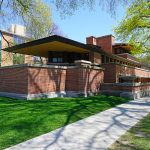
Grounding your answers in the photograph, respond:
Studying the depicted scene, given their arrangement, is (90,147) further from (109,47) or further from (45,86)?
(109,47)

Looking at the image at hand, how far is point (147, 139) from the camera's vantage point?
23.0 ft

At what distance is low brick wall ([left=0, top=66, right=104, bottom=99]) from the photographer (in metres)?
15.2

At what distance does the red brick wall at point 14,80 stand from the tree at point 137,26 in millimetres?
12547

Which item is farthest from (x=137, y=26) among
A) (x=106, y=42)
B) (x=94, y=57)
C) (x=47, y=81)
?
(x=106, y=42)

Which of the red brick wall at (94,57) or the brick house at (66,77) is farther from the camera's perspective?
the red brick wall at (94,57)

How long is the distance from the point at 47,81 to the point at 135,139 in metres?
10.0

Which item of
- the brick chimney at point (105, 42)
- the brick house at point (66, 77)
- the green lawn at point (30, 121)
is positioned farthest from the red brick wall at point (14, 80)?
the brick chimney at point (105, 42)

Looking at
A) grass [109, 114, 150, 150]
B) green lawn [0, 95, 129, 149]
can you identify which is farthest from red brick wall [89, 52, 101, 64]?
grass [109, 114, 150, 150]

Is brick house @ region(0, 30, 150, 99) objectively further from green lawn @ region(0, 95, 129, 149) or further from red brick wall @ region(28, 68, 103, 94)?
green lawn @ region(0, 95, 129, 149)

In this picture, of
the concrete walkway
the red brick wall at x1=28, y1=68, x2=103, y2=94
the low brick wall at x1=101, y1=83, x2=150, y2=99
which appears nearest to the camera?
the concrete walkway

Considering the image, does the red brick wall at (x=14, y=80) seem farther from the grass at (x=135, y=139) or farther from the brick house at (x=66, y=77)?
the grass at (x=135, y=139)

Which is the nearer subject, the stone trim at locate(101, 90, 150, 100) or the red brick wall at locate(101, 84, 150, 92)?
the stone trim at locate(101, 90, 150, 100)

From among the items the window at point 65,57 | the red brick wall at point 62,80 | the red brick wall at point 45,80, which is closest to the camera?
the red brick wall at point 45,80

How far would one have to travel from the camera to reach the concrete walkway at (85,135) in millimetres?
6155
